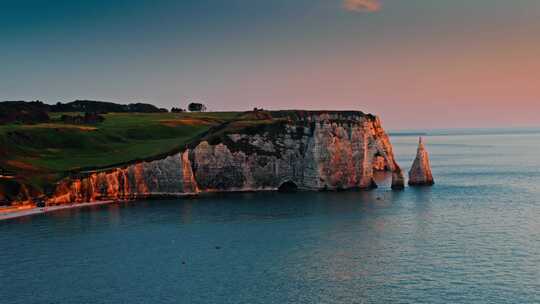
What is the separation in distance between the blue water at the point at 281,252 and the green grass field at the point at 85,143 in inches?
697

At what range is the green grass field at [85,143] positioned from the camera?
12069 centimetres

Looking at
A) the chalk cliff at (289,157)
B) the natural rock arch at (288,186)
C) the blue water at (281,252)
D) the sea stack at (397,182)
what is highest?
the chalk cliff at (289,157)

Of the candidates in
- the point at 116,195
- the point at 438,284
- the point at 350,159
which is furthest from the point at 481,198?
the point at 116,195

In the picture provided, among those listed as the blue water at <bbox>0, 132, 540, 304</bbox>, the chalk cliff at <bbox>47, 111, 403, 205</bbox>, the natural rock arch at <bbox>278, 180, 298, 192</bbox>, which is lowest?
the blue water at <bbox>0, 132, 540, 304</bbox>

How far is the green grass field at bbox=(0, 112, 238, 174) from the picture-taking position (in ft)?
396

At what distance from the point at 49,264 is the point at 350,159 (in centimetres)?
7660

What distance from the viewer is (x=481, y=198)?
11700cm

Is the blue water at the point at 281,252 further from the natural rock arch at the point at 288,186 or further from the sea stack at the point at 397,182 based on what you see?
the natural rock arch at the point at 288,186

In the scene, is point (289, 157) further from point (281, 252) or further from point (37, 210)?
point (281, 252)

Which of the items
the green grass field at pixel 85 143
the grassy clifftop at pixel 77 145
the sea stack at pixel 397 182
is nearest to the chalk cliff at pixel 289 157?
the sea stack at pixel 397 182

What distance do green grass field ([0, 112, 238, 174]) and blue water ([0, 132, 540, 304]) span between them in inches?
697

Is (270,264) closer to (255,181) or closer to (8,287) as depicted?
(8,287)

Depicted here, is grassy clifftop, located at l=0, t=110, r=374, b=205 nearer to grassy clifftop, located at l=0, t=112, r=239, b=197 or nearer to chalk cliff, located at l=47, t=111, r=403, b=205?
grassy clifftop, located at l=0, t=112, r=239, b=197

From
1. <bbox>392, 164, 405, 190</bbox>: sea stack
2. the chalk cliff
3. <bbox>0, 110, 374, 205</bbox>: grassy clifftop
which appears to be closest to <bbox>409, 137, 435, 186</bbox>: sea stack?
the chalk cliff
